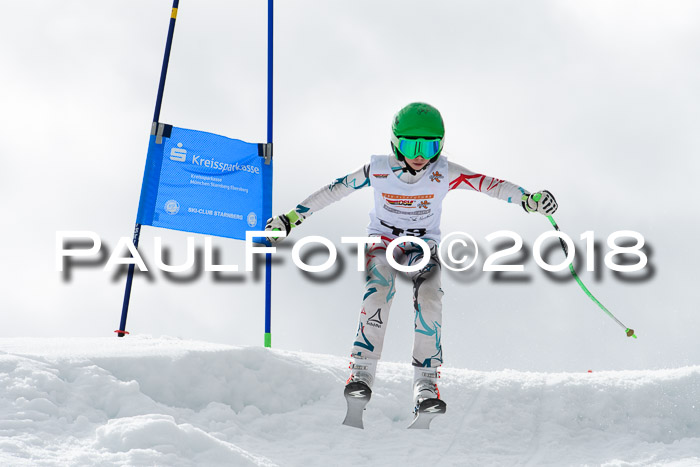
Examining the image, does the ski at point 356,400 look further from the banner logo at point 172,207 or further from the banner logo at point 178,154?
the banner logo at point 178,154

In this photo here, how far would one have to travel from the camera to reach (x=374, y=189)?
494cm

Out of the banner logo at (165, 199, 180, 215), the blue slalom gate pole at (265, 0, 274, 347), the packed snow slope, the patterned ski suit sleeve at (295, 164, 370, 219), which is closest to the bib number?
the patterned ski suit sleeve at (295, 164, 370, 219)

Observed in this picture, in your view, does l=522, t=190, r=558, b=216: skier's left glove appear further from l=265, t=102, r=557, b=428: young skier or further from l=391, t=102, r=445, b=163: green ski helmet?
l=391, t=102, r=445, b=163: green ski helmet

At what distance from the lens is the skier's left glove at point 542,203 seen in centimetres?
489

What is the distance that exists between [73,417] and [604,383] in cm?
388

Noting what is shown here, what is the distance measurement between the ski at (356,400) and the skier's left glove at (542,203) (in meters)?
1.71

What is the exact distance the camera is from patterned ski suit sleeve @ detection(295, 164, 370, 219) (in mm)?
4980

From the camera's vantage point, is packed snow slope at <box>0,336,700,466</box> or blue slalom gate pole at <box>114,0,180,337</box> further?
blue slalom gate pole at <box>114,0,180,337</box>

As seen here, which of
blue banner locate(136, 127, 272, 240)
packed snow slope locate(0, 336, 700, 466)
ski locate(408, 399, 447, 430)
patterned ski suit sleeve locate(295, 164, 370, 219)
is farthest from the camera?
blue banner locate(136, 127, 272, 240)

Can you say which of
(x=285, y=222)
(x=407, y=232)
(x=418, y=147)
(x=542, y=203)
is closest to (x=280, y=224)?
(x=285, y=222)

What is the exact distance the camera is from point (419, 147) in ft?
15.3

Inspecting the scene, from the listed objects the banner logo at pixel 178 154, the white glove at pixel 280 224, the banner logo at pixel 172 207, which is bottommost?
the white glove at pixel 280 224

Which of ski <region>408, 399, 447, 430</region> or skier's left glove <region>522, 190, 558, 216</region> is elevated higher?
skier's left glove <region>522, 190, 558, 216</region>

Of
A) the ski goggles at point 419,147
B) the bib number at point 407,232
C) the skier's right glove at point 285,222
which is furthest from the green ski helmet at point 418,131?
the skier's right glove at point 285,222
